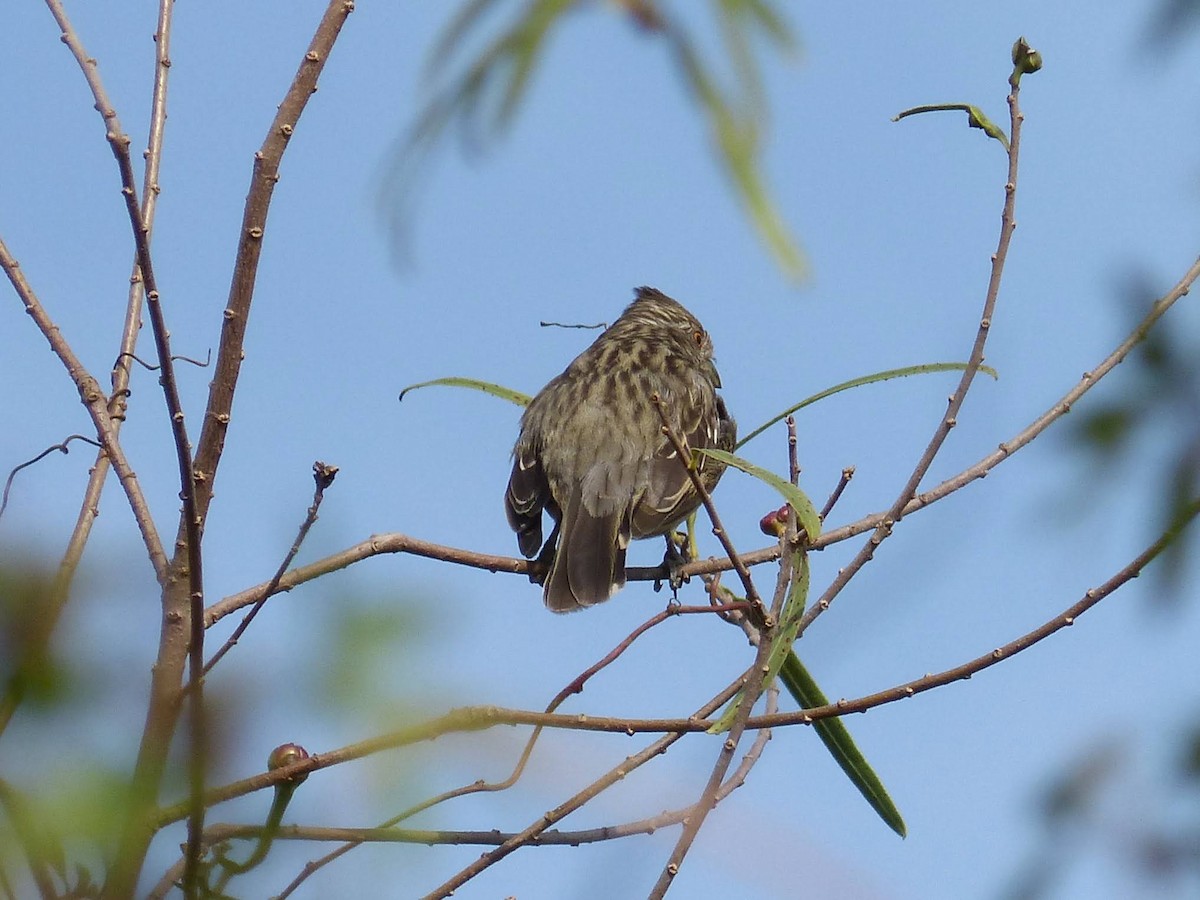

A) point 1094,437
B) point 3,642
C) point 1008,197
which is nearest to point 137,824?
point 3,642

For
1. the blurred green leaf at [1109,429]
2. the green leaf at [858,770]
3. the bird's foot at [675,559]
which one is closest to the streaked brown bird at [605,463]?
the bird's foot at [675,559]

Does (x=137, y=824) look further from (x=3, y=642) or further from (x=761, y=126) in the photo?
(x=761, y=126)

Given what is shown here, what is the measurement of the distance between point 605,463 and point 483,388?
1.10m

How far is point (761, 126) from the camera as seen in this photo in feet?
4.90

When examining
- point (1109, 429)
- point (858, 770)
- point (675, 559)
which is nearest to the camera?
point (1109, 429)

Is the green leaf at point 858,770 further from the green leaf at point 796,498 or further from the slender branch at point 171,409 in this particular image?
the slender branch at point 171,409

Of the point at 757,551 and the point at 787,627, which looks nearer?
the point at 787,627

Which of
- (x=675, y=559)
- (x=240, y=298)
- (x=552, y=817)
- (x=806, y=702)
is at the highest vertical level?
(x=675, y=559)

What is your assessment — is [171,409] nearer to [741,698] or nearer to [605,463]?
[741,698]

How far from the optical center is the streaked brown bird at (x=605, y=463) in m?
6.41

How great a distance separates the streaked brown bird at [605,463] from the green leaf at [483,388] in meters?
0.75

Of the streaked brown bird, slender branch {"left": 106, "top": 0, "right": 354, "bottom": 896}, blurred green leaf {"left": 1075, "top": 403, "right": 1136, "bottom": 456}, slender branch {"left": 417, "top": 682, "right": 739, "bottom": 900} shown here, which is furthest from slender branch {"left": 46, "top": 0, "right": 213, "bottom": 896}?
the streaked brown bird

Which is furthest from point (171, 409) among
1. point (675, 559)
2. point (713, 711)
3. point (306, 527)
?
point (675, 559)

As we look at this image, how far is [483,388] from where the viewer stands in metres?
5.82
